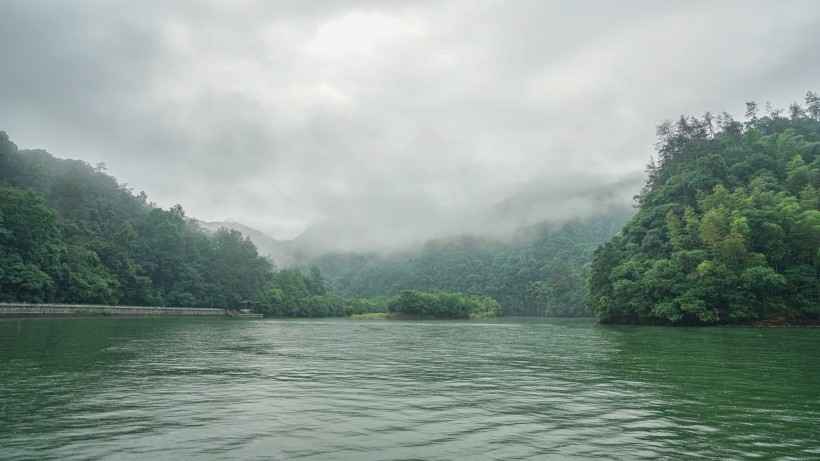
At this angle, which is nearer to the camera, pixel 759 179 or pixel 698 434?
pixel 698 434

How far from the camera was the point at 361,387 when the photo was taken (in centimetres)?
2028

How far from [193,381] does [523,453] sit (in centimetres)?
1606

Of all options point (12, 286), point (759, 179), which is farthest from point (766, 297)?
point (12, 286)

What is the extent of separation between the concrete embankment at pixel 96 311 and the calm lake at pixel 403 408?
66222 millimetres

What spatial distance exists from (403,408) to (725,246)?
83.6 metres

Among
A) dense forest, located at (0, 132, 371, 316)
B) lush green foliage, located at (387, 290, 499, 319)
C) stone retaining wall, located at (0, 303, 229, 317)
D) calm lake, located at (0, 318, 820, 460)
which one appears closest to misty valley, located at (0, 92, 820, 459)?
calm lake, located at (0, 318, 820, 460)

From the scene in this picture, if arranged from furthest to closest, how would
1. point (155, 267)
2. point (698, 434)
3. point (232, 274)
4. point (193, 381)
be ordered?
point (232, 274), point (155, 267), point (193, 381), point (698, 434)

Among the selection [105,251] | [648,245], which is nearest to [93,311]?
[105,251]

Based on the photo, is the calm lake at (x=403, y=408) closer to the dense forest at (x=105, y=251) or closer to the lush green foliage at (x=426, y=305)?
the dense forest at (x=105, y=251)

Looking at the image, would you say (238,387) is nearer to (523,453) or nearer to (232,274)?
(523,453)

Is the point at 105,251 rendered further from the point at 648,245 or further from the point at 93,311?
the point at 648,245

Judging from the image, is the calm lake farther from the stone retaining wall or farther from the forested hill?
the stone retaining wall

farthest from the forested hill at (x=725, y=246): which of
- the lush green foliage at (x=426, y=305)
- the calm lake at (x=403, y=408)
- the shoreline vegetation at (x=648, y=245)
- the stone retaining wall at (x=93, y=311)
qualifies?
the stone retaining wall at (x=93, y=311)

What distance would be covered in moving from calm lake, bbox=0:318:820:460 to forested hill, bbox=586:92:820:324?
2374 inches
